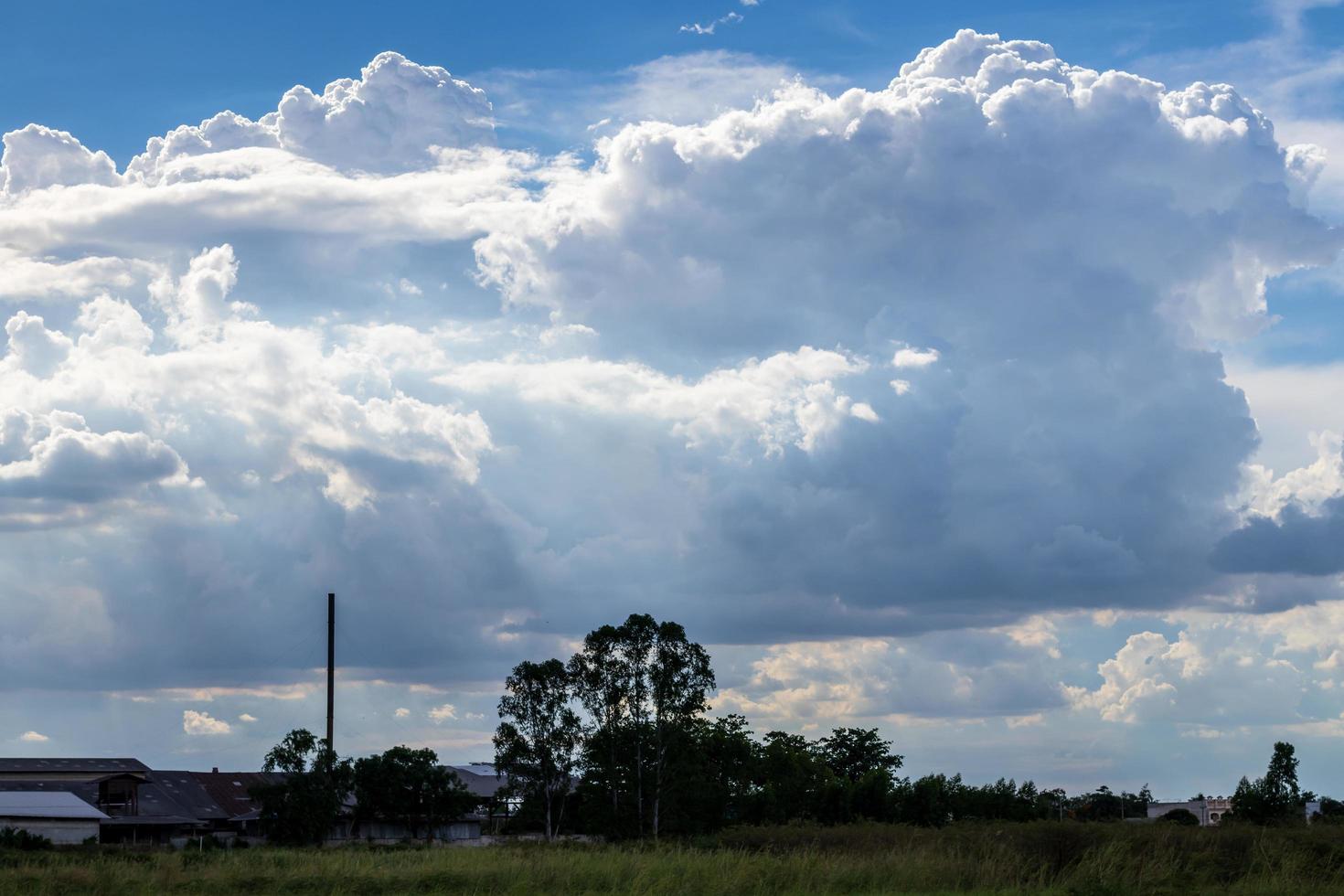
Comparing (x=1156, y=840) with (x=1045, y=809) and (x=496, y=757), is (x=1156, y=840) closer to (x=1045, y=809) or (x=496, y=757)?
(x=1045, y=809)

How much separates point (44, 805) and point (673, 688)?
3900 cm

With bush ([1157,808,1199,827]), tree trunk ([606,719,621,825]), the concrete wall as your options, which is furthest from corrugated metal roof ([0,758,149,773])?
bush ([1157,808,1199,827])

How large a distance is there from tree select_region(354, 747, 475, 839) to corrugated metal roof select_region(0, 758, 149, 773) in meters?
18.2

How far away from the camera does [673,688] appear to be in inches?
2881

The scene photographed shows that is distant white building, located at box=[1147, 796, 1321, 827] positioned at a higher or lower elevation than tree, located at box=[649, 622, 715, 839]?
lower

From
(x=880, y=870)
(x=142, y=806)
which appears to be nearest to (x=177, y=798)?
(x=142, y=806)

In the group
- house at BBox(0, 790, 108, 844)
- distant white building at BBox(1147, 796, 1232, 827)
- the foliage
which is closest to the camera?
the foliage

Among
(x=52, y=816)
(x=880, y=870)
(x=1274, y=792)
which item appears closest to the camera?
(x=880, y=870)

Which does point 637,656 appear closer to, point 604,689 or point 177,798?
point 604,689

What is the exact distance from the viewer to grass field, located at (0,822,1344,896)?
108 feet

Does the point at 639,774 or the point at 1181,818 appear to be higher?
the point at 639,774

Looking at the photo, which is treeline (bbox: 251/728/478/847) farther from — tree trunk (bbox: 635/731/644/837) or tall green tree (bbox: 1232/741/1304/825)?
tall green tree (bbox: 1232/741/1304/825)

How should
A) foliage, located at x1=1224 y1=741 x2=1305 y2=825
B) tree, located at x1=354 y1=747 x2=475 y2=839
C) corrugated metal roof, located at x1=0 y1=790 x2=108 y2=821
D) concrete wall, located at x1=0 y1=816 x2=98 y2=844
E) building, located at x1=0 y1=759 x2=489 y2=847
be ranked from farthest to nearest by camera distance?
tree, located at x1=354 y1=747 x2=475 y2=839, building, located at x1=0 y1=759 x2=489 y2=847, corrugated metal roof, located at x1=0 y1=790 x2=108 y2=821, concrete wall, located at x1=0 y1=816 x2=98 y2=844, foliage, located at x1=1224 y1=741 x2=1305 y2=825

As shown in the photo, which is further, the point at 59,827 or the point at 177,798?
the point at 177,798
